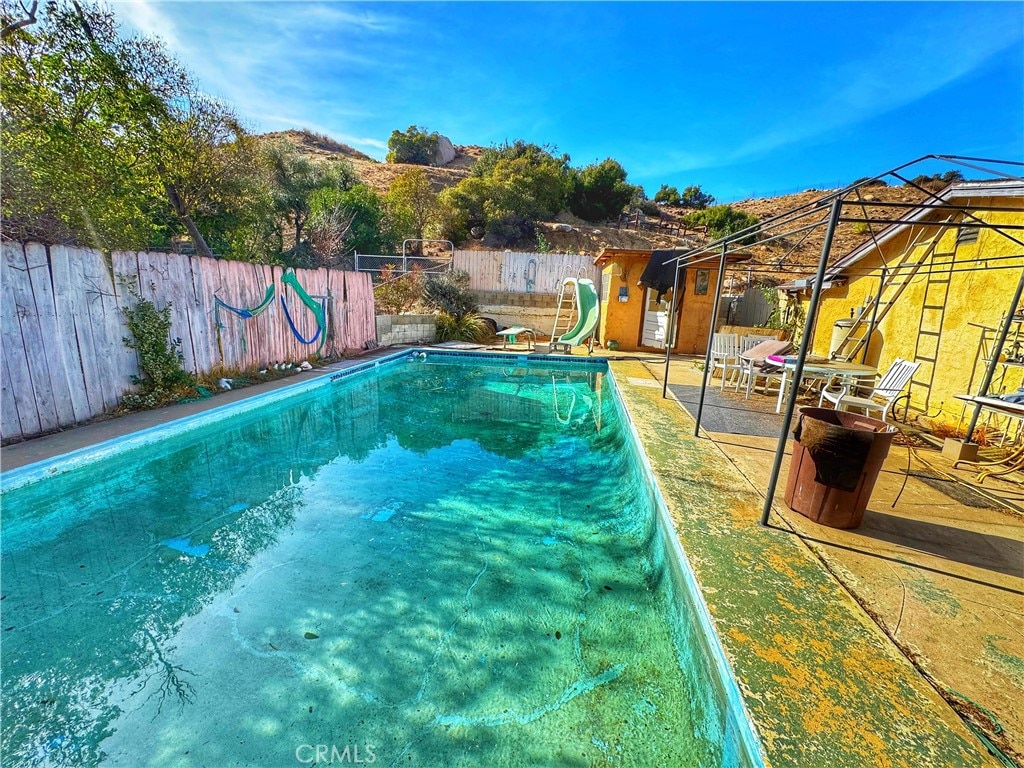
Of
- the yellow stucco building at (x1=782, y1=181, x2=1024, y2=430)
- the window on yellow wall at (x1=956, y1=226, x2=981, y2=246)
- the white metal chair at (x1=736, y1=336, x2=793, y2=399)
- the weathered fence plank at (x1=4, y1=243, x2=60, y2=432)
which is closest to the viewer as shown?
the weathered fence plank at (x1=4, y1=243, x2=60, y2=432)

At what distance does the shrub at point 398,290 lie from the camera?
39.1 ft

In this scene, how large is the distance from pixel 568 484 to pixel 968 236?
560cm

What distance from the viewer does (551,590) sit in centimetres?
269

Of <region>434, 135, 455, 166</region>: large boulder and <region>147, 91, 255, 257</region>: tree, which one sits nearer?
<region>147, 91, 255, 257</region>: tree

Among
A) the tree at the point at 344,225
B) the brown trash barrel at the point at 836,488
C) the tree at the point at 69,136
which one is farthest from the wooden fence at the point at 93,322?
the tree at the point at 344,225

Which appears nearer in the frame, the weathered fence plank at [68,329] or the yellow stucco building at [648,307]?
the weathered fence plank at [68,329]

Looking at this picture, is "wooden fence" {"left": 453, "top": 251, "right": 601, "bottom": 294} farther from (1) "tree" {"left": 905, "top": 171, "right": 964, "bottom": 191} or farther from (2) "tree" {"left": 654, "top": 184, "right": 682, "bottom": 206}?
(2) "tree" {"left": 654, "top": 184, "right": 682, "bottom": 206}

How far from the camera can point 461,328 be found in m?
11.7

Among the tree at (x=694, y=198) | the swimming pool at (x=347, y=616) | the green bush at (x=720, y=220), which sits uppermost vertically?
the tree at (x=694, y=198)

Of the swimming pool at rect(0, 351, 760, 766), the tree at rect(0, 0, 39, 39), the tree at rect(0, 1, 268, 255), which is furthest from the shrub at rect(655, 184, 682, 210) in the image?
the tree at rect(0, 0, 39, 39)

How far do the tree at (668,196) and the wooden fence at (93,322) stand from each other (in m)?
33.7

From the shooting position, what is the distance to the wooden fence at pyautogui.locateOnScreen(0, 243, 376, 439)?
3900mm

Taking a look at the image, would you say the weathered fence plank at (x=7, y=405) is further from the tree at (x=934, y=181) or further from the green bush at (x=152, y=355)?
the tree at (x=934, y=181)

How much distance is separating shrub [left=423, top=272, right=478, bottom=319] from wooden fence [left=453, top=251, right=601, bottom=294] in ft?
3.21
